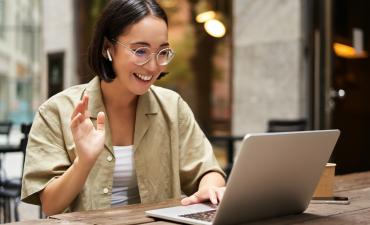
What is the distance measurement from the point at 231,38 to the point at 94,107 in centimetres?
488

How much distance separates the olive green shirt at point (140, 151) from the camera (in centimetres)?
196

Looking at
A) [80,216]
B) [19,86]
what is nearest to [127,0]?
[80,216]

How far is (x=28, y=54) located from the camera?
12.0m

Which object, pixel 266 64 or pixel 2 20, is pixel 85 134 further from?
pixel 2 20

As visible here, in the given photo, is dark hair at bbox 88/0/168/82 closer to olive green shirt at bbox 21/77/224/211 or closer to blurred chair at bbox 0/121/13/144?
olive green shirt at bbox 21/77/224/211

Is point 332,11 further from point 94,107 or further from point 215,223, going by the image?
point 215,223

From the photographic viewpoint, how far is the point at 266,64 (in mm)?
6500

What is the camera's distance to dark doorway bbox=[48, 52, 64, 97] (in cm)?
779

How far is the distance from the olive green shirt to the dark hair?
73 millimetres

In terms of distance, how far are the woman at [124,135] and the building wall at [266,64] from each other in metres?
4.04

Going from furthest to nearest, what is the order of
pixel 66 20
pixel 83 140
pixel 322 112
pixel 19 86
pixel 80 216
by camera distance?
pixel 19 86 < pixel 66 20 < pixel 322 112 < pixel 83 140 < pixel 80 216

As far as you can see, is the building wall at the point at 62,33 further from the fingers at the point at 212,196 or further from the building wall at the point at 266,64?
the fingers at the point at 212,196

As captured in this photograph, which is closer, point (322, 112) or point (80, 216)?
point (80, 216)

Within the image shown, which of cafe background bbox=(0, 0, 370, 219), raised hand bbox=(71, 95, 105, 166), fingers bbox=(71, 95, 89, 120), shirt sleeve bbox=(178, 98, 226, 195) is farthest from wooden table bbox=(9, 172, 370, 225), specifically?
cafe background bbox=(0, 0, 370, 219)
